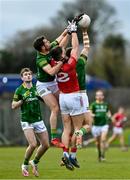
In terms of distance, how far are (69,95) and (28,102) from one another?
3.82 feet

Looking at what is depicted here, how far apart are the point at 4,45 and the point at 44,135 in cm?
6898

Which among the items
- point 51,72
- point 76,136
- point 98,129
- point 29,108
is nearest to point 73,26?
point 51,72

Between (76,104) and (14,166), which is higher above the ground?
(76,104)

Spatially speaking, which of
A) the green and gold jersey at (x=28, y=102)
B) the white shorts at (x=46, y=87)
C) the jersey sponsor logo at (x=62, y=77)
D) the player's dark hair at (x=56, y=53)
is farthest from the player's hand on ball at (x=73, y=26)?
the green and gold jersey at (x=28, y=102)

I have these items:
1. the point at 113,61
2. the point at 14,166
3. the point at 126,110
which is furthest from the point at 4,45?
the point at 14,166

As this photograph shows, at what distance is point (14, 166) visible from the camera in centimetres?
2247

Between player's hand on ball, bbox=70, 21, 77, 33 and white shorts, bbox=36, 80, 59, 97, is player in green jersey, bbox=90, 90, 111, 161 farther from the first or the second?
player's hand on ball, bbox=70, 21, 77, 33

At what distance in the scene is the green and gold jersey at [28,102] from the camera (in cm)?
1877

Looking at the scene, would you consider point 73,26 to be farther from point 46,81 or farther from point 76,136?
point 76,136

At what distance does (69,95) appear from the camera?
720 inches

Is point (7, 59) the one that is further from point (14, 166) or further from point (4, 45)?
point (14, 166)

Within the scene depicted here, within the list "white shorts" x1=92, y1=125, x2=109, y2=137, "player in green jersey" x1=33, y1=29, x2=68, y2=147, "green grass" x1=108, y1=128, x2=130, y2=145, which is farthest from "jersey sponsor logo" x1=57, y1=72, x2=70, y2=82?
"green grass" x1=108, y1=128, x2=130, y2=145

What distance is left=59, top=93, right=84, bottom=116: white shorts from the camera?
18312mm

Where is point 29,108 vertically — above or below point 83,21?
below
